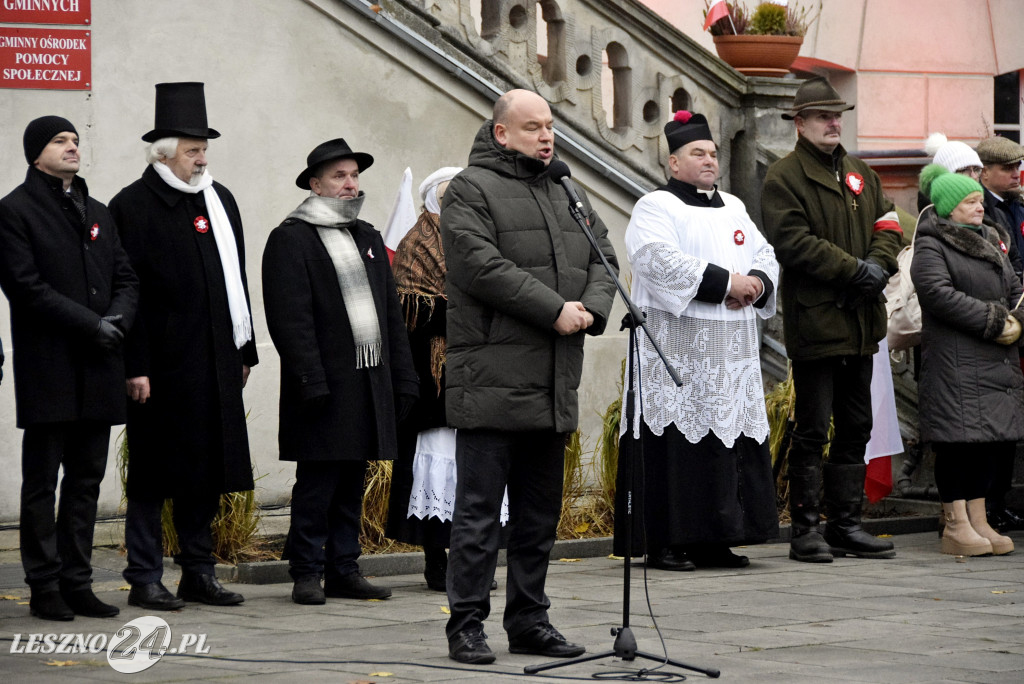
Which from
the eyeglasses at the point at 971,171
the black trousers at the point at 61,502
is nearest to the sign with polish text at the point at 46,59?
the black trousers at the point at 61,502

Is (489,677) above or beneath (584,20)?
beneath

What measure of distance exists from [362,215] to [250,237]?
0.73 m

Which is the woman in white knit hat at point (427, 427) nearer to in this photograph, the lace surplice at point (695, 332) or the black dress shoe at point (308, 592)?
the black dress shoe at point (308, 592)

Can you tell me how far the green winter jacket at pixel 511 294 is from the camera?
6012mm

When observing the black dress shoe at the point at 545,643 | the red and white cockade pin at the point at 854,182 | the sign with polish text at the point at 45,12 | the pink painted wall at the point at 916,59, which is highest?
the pink painted wall at the point at 916,59

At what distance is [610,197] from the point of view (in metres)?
11.1

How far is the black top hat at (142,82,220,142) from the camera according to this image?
7562 millimetres

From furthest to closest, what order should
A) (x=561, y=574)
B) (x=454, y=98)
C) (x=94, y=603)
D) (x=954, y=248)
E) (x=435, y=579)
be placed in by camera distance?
(x=454, y=98)
(x=954, y=248)
(x=561, y=574)
(x=435, y=579)
(x=94, y=603)

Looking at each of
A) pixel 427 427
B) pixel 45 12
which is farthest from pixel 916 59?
pixel 427 427

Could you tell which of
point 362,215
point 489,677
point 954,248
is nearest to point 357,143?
point 362,215

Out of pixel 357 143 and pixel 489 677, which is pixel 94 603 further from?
pixel 357 143

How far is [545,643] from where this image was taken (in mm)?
6086

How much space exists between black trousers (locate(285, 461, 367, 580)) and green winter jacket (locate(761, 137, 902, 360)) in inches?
99.4

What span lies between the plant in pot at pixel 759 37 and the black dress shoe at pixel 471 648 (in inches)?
250
